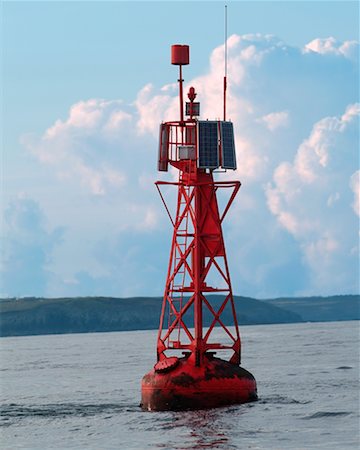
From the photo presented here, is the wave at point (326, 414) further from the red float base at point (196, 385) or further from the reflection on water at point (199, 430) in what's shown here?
the reflection on water at point (199, 430)

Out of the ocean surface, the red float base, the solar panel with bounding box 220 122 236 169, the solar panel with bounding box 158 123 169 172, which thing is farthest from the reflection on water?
the solar panel with bounding box 158 123 169 172

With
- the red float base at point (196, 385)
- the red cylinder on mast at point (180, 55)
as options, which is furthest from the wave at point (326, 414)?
the red cylinder on mast at point (180, 55)

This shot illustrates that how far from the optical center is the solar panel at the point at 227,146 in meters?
61.5

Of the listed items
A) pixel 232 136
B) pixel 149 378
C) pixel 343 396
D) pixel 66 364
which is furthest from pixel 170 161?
pixel 66 364

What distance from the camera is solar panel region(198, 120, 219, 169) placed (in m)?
61.2

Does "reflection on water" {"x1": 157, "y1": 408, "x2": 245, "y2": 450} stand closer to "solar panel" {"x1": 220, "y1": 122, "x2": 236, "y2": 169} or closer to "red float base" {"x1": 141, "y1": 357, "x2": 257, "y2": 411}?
"red float base" {"x1": 141, "y1": 357, "x2": 257, "y2": 411}

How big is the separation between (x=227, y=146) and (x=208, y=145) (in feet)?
3.44

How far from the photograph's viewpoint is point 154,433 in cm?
5403

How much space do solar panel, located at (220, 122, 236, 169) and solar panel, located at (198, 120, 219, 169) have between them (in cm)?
32

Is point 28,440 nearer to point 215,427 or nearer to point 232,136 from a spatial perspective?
point 215,427

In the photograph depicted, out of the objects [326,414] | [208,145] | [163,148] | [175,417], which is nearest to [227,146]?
[208,145]

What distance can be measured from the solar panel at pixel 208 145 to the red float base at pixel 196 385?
9.83 metres

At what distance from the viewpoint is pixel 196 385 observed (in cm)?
5803

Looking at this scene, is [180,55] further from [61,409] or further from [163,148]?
[61,409]
